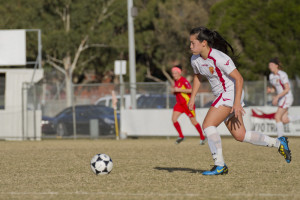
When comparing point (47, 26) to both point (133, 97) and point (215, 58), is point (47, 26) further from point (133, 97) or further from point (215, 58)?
point (215, 58)

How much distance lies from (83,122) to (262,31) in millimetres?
21079

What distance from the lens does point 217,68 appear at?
8656 millimetres

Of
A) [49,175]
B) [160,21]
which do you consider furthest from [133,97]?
[160,21]

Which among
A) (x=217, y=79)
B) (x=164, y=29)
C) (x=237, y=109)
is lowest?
(x=237, y=109)

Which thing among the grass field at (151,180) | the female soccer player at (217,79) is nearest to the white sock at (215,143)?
the female soccer player at (217,79)

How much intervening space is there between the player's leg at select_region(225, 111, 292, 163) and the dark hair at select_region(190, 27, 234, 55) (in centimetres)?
92

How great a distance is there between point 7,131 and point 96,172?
15.2 meters

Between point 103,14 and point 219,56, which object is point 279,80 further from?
point 103,14

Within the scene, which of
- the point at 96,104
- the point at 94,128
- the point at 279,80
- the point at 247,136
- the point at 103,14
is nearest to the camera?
the point at 247,136

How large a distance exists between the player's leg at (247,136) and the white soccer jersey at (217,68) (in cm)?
43

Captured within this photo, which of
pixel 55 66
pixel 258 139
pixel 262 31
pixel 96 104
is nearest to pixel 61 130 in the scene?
pixel 96 104

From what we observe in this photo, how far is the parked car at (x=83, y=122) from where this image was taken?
936 inches

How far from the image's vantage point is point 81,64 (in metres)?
55.5

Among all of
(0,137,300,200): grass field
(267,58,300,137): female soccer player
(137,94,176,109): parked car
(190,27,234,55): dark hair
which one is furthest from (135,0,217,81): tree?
(190,27,234,55): dark hair
